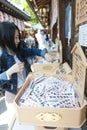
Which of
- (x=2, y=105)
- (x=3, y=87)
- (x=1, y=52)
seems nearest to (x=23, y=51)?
(x=1, y=52)

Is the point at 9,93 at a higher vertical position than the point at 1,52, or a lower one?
lower

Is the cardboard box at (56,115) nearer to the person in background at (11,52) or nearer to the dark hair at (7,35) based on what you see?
the person in background at (11,52)

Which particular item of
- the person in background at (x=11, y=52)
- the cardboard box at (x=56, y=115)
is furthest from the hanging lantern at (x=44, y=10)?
the cardboard box at (x=56, y=115)

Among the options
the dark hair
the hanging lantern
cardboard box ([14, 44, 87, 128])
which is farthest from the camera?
the hanging lantern

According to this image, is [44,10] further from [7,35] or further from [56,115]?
[56,115]

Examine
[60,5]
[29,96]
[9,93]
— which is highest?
[60,5]

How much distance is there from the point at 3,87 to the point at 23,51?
55cm

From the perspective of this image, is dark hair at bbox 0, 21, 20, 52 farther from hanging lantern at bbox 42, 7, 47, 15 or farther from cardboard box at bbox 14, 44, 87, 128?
hanging lantern at bbox 42, 7, 47, 15

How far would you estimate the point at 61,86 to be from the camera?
1.40 meters

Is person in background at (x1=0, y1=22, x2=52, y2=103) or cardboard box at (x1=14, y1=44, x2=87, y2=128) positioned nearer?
cardboard box at (x1=14, y1=44, x2=87, y2=128)

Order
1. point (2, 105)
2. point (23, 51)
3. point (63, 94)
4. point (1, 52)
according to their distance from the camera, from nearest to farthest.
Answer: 1. point (63, 94)
2. point (1, 52)
3. point (23, 51)
4. point (2, 105)

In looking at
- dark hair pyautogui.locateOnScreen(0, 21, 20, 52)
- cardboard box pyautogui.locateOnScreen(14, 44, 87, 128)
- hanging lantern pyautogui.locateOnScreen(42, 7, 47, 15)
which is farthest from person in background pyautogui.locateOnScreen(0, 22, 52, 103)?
hanging lantern pyautogui.locateOnScreen(42, 7, 47, 15)

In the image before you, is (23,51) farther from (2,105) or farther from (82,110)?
(2,105)

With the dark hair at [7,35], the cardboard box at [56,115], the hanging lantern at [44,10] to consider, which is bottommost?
the cardboard box at [56,115]
